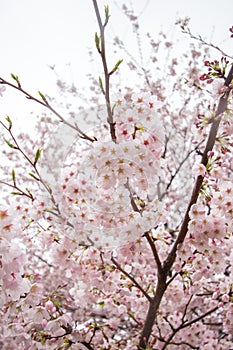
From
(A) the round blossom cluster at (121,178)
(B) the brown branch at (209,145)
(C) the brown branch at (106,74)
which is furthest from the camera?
(B) the brown branch at (209,145)

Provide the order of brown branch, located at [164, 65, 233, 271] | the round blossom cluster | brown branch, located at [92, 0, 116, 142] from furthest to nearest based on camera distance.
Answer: brown branch, located at [164, 65, 233, 271], the round blossom cluster, brown branch, located at [92, 0, 116, 142]

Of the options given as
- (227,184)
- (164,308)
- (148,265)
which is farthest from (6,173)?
(227,184)

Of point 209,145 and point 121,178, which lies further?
point 209,145

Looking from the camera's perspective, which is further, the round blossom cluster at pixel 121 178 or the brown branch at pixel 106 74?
the round blossom cluster at pixel 121 178

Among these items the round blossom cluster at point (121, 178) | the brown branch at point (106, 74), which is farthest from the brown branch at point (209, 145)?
the brown branch at point (106, 74)

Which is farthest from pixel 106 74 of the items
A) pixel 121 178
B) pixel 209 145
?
pixel 209 145

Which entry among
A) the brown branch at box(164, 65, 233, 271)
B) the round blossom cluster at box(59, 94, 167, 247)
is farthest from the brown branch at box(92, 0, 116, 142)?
the brown branch at box(164, 65, 233, 271)

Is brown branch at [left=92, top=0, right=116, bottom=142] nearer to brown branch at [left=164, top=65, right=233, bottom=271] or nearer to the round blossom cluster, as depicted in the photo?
the round blossom cluster

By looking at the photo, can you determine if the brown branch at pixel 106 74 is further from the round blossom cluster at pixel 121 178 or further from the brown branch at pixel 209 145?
the brown branch at pixel 209 145

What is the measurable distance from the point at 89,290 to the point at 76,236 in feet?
3.26

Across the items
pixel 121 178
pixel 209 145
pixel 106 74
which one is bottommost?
pixel 121 178

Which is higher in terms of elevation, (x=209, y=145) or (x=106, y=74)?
(x=209, y=145)

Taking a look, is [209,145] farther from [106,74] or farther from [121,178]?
[106,74]

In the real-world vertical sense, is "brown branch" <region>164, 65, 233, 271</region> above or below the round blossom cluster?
above
